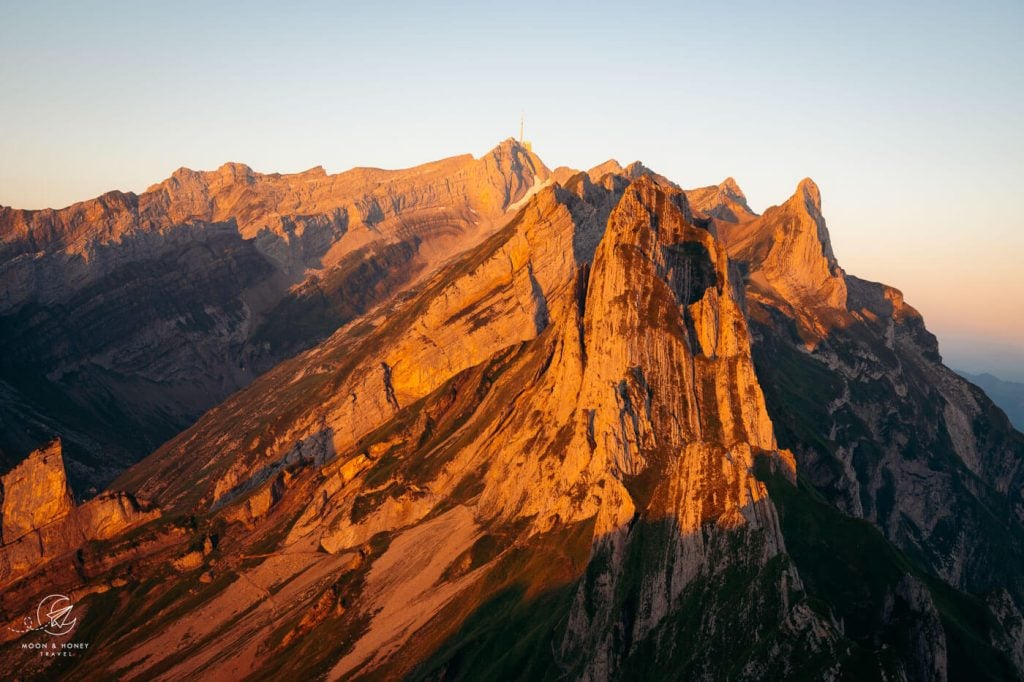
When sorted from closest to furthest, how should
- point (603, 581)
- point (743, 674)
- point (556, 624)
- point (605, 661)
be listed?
point (743, 674)
point (605, 661)
point (603, 581)
point (556, 624)

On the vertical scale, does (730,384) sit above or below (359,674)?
above

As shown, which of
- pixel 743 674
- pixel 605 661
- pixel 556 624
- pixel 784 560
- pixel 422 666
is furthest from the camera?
pixel 422 666

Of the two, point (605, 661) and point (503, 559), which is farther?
point (503, 559)

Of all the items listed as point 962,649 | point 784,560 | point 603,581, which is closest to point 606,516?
point 603,581

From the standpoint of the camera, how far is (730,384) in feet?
602

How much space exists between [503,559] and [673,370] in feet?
149

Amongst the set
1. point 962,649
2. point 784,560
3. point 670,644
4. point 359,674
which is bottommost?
point 359,674

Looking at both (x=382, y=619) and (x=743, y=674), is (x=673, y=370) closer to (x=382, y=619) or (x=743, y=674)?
(x=382, y=619)

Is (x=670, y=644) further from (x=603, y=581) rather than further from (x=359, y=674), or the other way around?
(x=359, y=674)

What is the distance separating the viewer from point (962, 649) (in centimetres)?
13925

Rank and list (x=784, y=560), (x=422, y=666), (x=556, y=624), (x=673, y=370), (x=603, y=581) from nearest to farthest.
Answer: (x=784, y=560) < (x=603, y=581) < (x=556, y=624) < (x=422, y=666) < (x=673, y=370)

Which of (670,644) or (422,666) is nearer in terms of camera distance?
(670,644)

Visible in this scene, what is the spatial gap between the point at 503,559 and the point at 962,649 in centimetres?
7981

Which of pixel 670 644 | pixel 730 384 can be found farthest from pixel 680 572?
pixel 730 384
